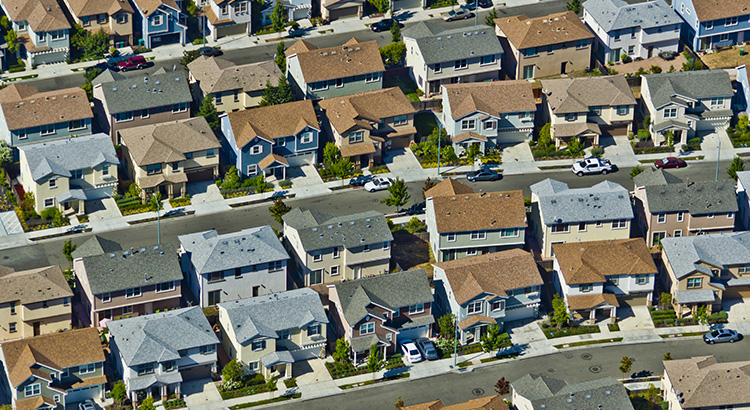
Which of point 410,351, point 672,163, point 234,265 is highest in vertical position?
point 672,163

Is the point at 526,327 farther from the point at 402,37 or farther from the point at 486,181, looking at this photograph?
the point at 402,37

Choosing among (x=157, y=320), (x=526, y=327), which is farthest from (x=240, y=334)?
(x=526, y=327)

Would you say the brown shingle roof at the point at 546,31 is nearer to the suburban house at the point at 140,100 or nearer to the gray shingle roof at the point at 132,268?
the suburban house at the point at 140,100

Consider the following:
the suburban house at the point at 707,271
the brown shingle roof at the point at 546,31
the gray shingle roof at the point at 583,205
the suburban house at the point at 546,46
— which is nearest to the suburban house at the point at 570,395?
the suburban house at the point at 707,271

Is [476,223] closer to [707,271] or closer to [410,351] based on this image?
[410,351]

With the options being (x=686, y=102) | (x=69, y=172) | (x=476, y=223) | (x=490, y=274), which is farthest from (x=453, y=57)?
(x=69, y=172)

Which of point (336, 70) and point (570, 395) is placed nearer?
point (570, 395)

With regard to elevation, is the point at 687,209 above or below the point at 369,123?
below

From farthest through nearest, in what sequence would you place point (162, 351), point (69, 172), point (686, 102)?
point (686, 102), point (69, 172), point (162, 351)
